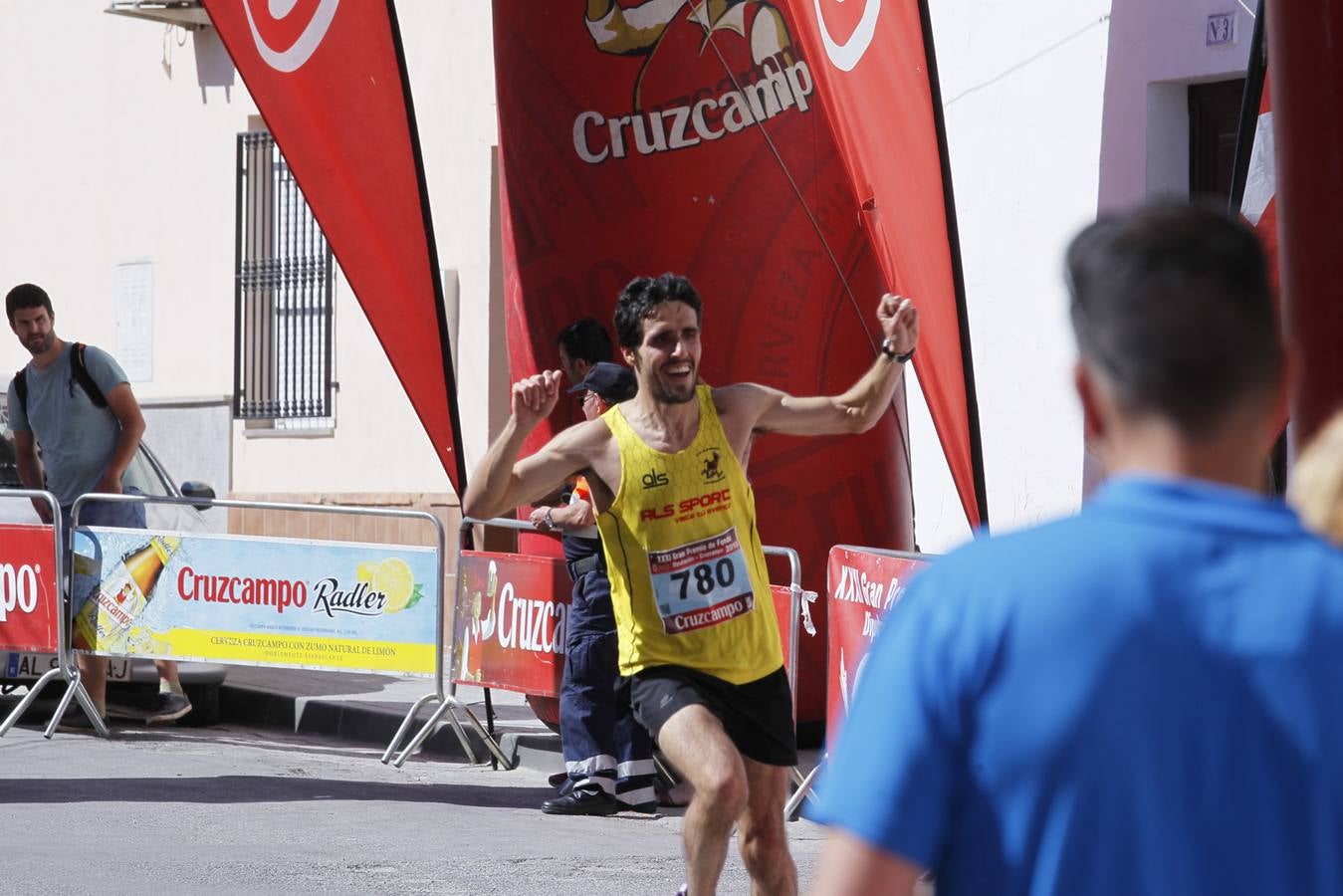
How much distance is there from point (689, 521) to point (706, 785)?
2.60 feet

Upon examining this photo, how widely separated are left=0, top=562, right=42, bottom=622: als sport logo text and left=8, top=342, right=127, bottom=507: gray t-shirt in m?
0.43

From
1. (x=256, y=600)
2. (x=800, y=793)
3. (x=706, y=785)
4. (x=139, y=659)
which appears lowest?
(x=800, y=793)

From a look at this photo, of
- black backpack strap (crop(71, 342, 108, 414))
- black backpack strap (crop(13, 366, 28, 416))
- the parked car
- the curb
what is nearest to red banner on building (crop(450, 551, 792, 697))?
the curb

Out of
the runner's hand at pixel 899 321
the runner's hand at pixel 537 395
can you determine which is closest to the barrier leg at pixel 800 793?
the runner's hand at pixel 899 321

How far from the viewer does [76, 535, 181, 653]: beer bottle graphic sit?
10695mm

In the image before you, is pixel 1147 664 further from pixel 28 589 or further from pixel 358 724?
pixel 358 724

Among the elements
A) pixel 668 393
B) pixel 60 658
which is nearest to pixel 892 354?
pixel 668 393

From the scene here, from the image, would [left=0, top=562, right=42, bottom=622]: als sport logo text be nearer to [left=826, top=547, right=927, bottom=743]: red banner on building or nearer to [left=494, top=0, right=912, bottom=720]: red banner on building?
[left=494, top=0, right=912, bottom=720]: red banner on building

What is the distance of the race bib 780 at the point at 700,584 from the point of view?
5.84m

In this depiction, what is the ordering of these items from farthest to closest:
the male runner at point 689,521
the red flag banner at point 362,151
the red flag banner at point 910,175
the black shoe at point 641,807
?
the red flag banner at point 362,151, the black shoe at point 641,807, the red flag banner at point 910,175, the male runner at point 689,521

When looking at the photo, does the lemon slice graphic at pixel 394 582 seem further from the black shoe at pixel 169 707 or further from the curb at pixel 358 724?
the black shoe at pixel 169 707

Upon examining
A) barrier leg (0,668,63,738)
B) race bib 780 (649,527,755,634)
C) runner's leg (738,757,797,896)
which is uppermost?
race bib 780 (649,527,755,634)

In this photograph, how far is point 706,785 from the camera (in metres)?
5.49

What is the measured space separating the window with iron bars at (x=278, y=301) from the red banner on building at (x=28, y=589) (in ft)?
20.9
